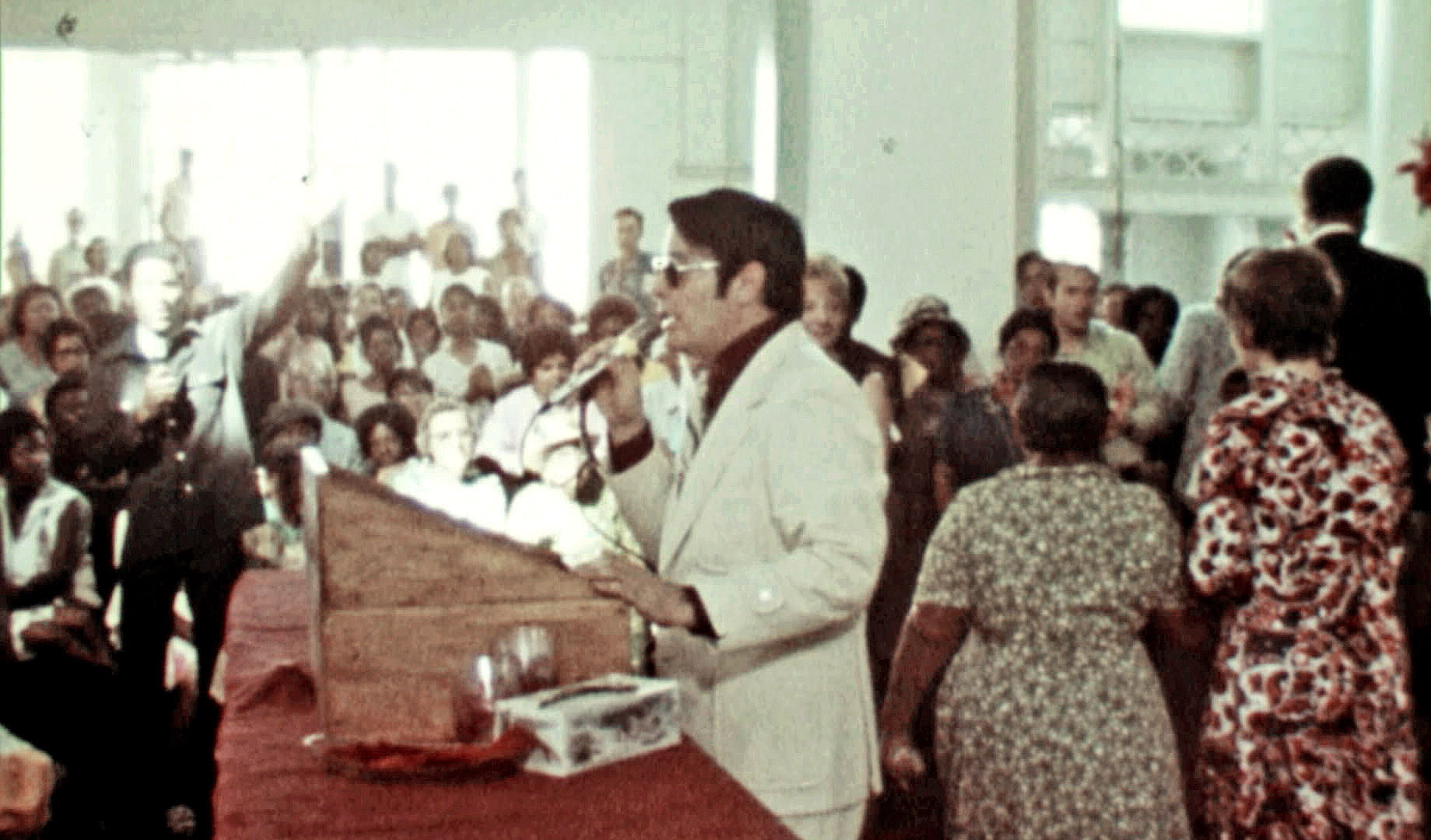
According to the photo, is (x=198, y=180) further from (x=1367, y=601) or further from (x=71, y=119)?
(x=1367, y=601)

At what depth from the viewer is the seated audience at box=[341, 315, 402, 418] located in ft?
27.3

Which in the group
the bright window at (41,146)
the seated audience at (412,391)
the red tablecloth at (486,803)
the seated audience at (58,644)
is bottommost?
the seated audience at (58,644)

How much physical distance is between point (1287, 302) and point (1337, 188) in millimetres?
1590

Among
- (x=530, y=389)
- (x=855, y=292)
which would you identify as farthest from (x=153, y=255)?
(x=855, y=292)

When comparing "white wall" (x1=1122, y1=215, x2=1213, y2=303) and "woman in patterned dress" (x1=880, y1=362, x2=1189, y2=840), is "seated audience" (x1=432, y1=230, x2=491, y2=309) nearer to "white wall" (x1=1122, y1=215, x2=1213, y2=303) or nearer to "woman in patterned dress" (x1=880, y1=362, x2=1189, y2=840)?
"white wall" (x1=1122, y1=215, x2=1213, y2=303)

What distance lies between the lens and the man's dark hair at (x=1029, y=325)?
584cm

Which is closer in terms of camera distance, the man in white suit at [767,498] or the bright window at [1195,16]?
the man in white suit at [767,498]

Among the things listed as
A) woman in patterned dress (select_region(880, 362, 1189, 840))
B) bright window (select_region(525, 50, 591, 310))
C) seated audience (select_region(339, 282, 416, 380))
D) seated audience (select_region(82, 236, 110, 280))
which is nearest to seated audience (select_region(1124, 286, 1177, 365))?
seated audience (select_region(339, 282, 416, 380))

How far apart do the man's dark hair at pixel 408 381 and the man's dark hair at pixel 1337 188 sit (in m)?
4.12

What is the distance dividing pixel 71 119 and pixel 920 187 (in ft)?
32.3

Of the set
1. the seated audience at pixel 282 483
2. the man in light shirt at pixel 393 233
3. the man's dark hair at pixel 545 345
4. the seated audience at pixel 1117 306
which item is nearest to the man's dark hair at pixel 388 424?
the seated audience at pixel 282 483

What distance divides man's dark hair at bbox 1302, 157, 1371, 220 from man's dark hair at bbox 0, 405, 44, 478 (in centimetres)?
356

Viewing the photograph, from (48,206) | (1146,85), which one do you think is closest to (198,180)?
(48,206)

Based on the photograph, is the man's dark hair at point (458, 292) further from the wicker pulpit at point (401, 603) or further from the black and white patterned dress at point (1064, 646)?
the wicker pulpit at point (401, 603)
